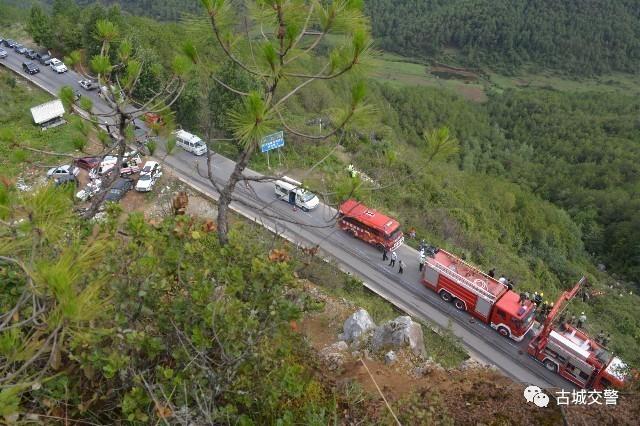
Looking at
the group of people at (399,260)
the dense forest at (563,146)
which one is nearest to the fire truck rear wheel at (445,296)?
the group of people at (399,260)

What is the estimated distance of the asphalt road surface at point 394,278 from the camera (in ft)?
53.6

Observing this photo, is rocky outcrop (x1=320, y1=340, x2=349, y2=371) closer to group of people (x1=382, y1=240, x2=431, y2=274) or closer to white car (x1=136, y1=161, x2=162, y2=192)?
group of people (x1=382, y1=240, x2=431, y2=274)

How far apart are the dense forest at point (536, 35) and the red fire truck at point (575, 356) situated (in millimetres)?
83966

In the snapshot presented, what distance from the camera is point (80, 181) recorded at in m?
22.6

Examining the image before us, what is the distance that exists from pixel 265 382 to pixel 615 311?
23877mm

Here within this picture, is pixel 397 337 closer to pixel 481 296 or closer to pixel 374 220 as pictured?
pixel 481 296

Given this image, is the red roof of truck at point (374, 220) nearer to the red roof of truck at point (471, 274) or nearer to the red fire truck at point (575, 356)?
the red roof of truck at point (471, 274)

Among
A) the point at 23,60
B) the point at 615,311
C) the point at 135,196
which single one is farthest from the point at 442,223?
the point at 23,60

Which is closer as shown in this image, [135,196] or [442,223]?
[135,196]

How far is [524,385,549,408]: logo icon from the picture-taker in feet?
19.8

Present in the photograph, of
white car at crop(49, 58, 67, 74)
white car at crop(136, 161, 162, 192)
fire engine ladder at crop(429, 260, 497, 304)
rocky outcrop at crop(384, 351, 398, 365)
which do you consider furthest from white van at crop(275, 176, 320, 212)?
white car at crop(49, 58, 67, 74)

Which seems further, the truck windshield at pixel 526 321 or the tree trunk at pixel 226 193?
the truck windshield at pixel 526 321

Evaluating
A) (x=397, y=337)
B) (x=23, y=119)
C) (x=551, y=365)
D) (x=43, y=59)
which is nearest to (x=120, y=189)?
(x=23, y=119)

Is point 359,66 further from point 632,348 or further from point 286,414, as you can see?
point 632,348
